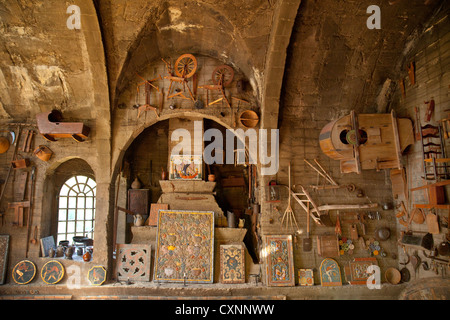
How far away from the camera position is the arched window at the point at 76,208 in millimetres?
8680

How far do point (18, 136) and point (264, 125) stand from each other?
5.96m

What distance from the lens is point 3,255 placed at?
664cm

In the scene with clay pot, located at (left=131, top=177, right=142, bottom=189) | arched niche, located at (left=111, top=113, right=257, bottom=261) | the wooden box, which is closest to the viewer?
the wooden box

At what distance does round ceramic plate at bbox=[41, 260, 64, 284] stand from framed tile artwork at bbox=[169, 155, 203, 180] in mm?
3237

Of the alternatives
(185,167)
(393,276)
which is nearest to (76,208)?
(185,167)

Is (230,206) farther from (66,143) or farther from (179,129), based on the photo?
(66,143)

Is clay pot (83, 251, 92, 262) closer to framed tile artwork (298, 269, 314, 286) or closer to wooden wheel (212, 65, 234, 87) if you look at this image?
framed tile artwork (298, 269, 314, 286)

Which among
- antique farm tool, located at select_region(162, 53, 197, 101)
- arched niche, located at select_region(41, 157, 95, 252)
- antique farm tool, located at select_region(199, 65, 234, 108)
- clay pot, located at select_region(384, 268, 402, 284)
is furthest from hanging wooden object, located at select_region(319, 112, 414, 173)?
arched niche, located at select_region(41, 157, 95, 252)

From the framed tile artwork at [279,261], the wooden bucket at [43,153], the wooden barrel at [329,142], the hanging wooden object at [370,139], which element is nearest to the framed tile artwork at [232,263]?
the framed tile artwork at [279,261]

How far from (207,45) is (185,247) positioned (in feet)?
16.2

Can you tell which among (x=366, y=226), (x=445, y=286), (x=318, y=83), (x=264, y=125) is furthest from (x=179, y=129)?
(x=445, y=286)

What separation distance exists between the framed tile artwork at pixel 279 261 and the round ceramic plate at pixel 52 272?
4.69m

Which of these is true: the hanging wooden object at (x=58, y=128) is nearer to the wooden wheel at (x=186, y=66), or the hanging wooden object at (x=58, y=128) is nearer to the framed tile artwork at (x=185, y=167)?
the framed tile artwork at (x=185, y=167)

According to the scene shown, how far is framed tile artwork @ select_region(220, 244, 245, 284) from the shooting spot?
664cm
